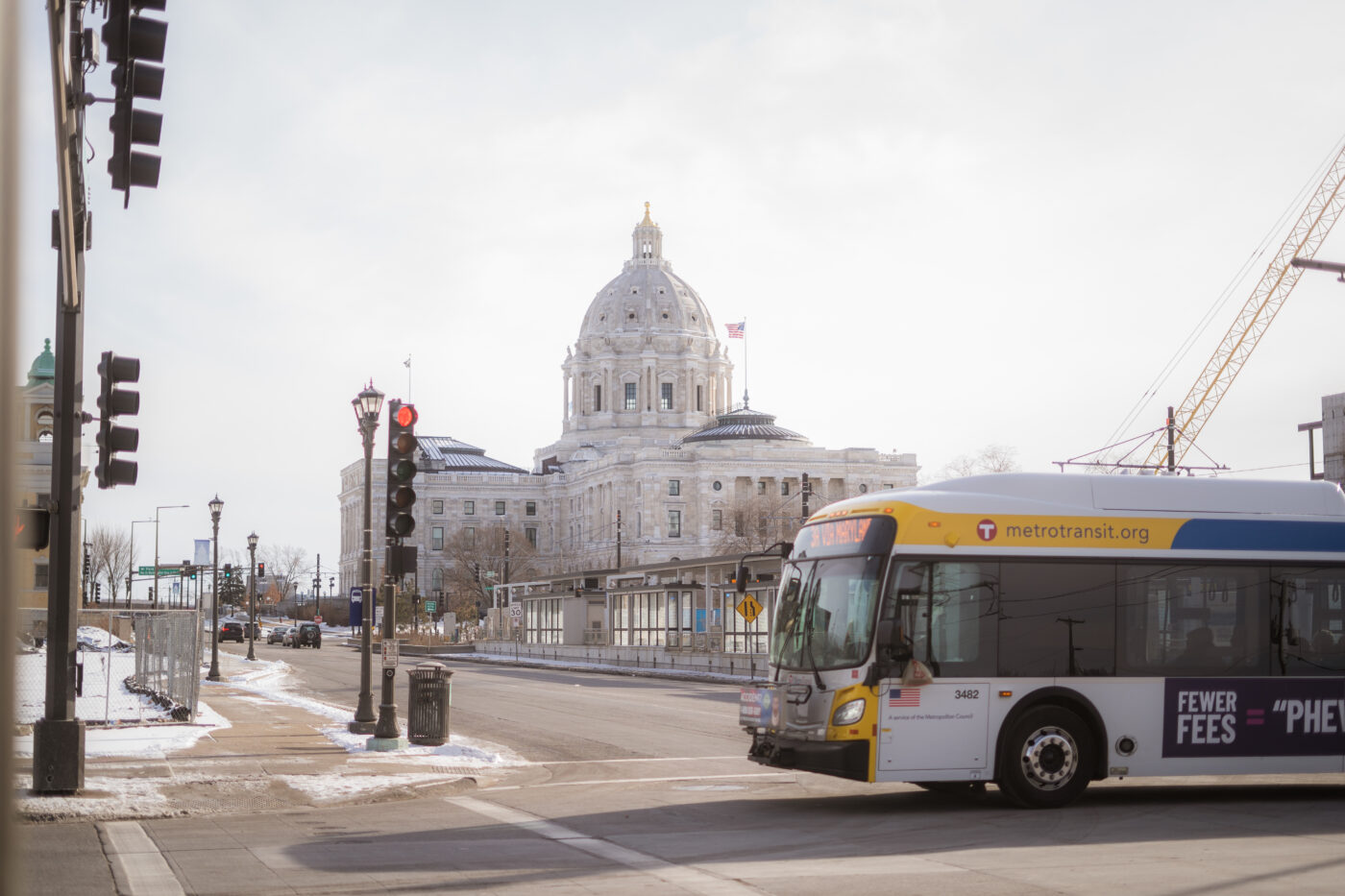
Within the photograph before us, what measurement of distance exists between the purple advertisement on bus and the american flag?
2.66 m

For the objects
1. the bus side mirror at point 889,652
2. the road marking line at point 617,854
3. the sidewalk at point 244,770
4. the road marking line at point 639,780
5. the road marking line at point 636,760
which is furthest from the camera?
the road marking line at point 636,760

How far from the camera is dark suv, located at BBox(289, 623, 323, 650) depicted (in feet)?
281

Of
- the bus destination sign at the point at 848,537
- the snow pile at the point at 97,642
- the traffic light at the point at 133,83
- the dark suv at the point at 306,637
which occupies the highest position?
the traffic light at the point at 133,83

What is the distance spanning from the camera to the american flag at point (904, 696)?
13664 mm

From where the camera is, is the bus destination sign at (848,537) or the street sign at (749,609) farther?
the street sign at (749,609)

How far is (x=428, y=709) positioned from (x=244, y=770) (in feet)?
11.3

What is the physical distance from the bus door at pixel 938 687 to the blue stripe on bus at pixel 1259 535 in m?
2.49

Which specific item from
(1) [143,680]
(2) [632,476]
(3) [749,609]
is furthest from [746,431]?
(1) [143,680]

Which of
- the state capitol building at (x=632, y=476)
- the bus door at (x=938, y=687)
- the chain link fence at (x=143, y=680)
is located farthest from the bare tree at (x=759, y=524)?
the bus door at (x=938, y=687)

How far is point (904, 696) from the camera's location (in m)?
13.7

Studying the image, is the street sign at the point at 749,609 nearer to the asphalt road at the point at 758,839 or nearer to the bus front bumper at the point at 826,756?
the asphalt road at the point at 758,839

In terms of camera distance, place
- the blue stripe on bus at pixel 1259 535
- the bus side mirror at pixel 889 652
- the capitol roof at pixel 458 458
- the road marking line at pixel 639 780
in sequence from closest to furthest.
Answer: the bus side mirror at pixel 889 652
the blue stripe on bus at pixel 1259 535
the road marking line at pixel 639 780
the capitol roof at pixel 458 458

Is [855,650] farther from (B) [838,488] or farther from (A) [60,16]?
(B) [838,488]

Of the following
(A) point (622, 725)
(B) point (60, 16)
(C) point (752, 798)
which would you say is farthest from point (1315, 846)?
(A) point (622, 725)
